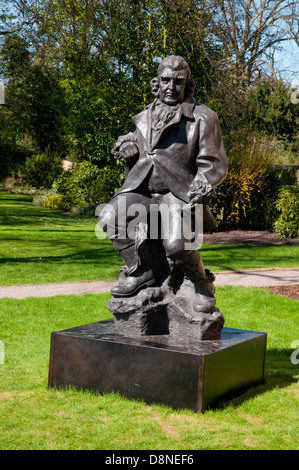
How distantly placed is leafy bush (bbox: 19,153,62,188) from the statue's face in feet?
77.5

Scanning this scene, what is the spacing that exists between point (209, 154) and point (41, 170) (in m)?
25.2

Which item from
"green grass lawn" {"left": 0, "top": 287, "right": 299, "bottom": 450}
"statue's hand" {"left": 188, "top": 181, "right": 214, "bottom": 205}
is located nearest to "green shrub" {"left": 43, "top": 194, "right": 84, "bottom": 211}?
"green grass lawn" {"left": 0, "top": 287, "right": 299, "bottom": 450}

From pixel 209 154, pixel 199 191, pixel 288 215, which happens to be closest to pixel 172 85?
pixel 209 154

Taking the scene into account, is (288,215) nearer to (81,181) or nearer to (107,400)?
(81,181)

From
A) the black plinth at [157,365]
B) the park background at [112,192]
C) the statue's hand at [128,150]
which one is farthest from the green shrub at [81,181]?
the black plinth at [157,365]

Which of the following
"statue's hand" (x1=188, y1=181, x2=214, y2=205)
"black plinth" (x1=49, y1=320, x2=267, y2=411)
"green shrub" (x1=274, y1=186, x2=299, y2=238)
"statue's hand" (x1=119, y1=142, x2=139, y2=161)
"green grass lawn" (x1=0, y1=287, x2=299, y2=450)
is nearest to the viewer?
"green grass lawn" (x1=0, y1=287, x2=299, y2=450)

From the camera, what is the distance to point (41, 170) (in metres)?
29.1

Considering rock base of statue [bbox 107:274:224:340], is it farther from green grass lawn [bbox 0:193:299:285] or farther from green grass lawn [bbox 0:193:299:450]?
green grass lawn [bbox 0:193:299:285]

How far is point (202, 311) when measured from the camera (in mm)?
4750

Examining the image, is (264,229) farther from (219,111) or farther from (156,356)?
(156,356)

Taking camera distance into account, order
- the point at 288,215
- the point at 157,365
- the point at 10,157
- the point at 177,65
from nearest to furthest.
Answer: the point at 157,365, the point at 177,65, the point at 288,215, the point at 10,157

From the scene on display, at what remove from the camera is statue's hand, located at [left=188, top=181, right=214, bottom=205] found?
460 cm

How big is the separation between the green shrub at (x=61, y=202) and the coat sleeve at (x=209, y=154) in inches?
731
